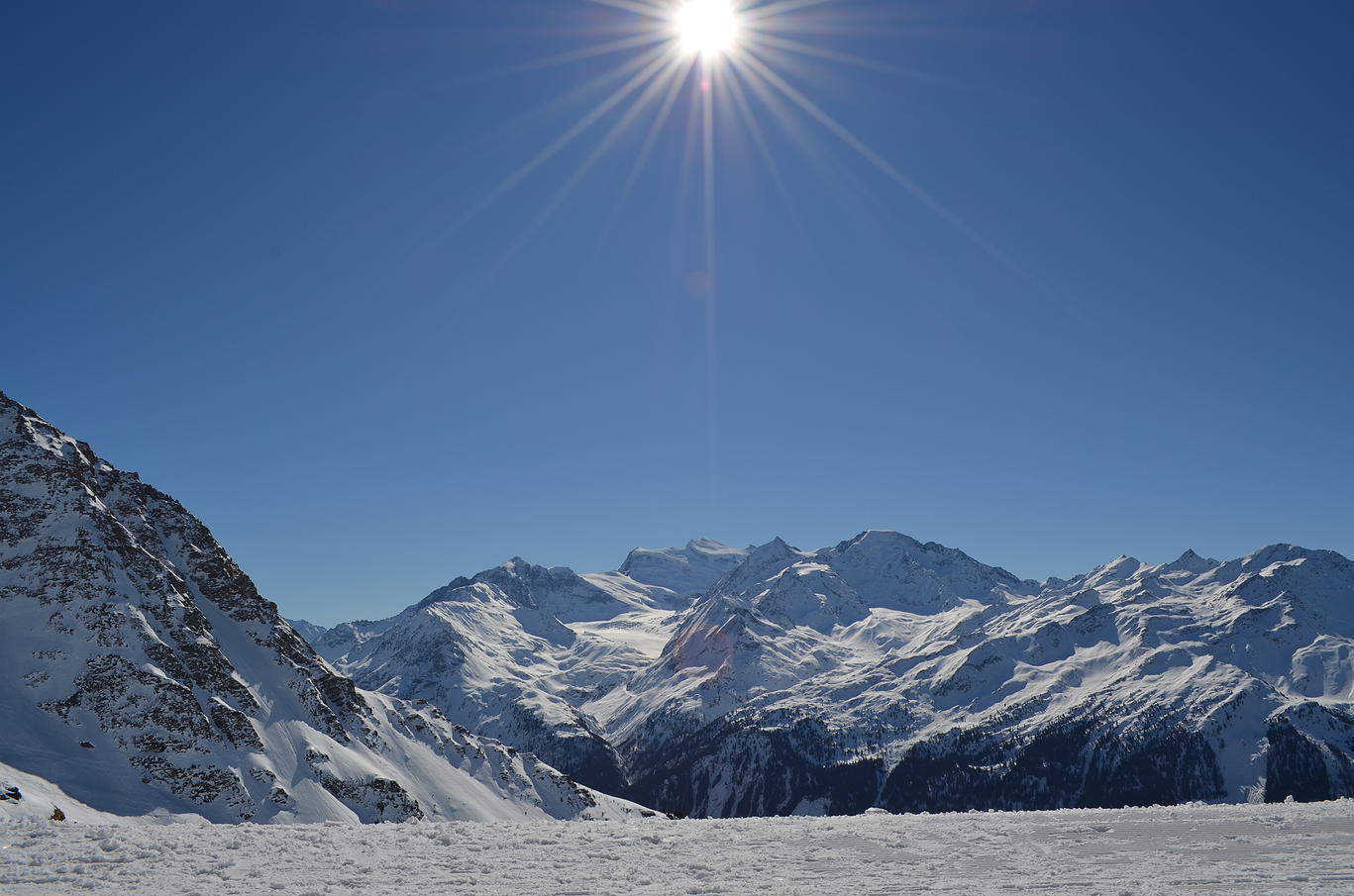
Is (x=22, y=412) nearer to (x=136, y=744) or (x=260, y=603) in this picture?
(x=260, y=603)

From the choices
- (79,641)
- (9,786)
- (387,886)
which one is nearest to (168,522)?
(79,641)

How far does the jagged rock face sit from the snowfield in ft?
184

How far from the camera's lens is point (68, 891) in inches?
872

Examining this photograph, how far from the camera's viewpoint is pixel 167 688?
86.8 metres

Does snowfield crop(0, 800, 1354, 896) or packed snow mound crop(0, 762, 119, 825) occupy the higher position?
snowfield crop(0, 800, 1354, 896)

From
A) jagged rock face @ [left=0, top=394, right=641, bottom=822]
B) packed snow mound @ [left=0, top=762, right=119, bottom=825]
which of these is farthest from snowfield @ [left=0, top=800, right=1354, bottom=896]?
jagged rock face @ [left=0, top=394, right=641, bottom=822]

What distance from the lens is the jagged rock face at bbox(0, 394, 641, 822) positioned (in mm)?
77875

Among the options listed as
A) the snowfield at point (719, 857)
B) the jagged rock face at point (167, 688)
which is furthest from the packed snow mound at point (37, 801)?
the snowfield at point (719, 857)

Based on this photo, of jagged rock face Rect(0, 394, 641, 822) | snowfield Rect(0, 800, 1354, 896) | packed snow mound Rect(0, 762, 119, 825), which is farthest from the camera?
jagged rock face Rect(0, 394, 641, 822)

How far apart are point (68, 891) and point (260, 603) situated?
4812 inches

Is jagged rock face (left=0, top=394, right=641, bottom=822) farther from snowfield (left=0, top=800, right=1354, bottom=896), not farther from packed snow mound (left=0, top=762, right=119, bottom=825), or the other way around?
snowfield (left=0, top=800, right=1354, bottom=896)

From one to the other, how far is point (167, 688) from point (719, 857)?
85.5 metres

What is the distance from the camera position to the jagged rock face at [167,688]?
77.9m

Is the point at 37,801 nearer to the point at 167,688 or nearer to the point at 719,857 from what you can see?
the point at 167,688
